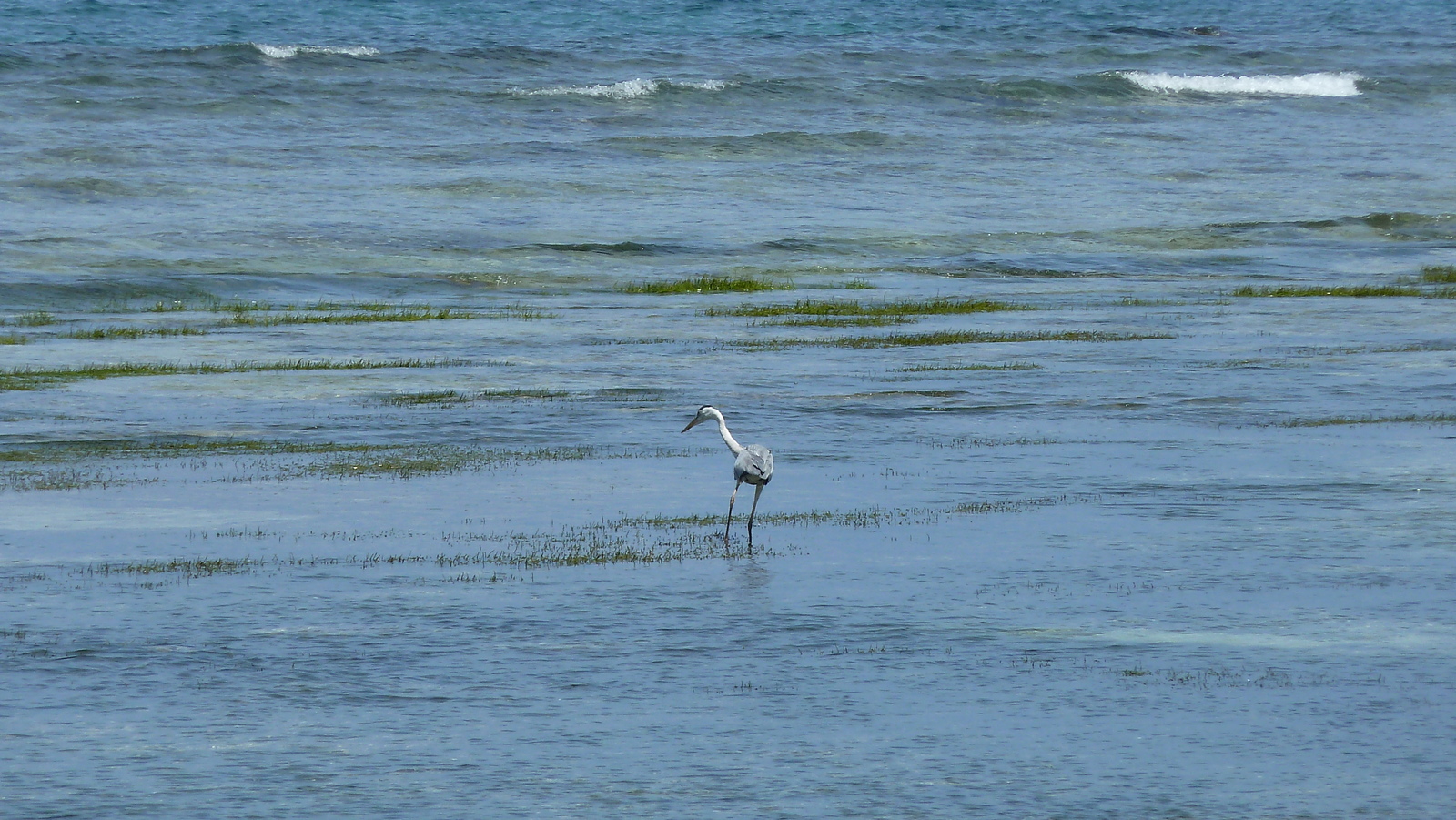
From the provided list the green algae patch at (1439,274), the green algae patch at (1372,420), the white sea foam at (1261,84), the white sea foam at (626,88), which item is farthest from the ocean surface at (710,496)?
the white sea foam at (1261,84)

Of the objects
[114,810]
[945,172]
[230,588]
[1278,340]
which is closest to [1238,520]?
[230,588]

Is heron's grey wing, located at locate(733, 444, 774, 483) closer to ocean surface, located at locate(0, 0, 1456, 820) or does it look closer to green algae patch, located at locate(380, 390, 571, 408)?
ocean surface, located at locate(0, 0, 1456, 820)

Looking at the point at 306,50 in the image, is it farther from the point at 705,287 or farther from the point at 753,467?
the point at 753,467

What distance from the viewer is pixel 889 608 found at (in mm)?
12758

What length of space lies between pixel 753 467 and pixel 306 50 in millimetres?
60326

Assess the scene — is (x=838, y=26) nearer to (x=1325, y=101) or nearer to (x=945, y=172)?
(x=1325, y=101)

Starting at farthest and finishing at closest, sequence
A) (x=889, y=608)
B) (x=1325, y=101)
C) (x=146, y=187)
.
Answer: (x=1325, y=101) → (x=146, y=187) → (x=889, y=608)

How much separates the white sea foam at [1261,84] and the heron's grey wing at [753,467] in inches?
2635

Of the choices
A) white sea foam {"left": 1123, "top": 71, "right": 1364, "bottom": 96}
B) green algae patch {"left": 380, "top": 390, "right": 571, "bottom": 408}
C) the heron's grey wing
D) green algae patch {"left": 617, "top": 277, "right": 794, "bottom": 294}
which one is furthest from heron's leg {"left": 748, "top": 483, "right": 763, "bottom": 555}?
white sea foam {"left": 1123, "top": 71, "right": 1364, "bottom": 96}

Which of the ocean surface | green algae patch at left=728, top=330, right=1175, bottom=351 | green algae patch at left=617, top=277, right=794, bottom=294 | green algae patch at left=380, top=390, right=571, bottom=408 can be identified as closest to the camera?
the ocean surface

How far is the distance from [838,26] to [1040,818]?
83184 mm

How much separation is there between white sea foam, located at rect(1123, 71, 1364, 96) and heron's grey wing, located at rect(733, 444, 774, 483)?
66.9 m

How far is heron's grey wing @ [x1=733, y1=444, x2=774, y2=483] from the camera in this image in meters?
14.9

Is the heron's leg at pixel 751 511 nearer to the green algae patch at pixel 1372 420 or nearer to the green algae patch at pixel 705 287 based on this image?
the green algae patch at pixel 1372 420
